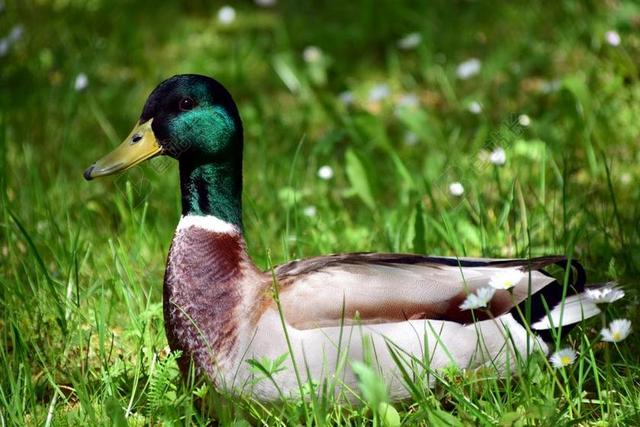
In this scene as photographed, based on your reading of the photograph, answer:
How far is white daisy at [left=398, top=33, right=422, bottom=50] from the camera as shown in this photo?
5172mm

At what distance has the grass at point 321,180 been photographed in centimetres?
261

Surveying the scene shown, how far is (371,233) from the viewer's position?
147 inches

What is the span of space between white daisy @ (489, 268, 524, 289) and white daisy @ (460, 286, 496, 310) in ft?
0.18

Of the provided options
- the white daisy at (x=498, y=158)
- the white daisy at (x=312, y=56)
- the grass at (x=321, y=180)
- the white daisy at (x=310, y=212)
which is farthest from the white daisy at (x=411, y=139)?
the white daisy at (x=498, y=158)

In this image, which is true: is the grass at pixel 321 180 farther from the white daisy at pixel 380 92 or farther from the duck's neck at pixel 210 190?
the duck's neck at pixel 210 190

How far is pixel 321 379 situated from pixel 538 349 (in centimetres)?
51

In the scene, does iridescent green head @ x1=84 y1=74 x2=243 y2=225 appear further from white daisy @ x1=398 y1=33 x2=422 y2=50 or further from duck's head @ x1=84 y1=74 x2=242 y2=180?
white daisy @ x1=398 y1=33 x2=422 y2=50

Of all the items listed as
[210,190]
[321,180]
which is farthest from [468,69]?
[210,190]

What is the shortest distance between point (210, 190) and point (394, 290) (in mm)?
581

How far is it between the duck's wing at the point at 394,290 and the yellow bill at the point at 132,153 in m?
0.49

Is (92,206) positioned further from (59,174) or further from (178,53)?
(178,53)

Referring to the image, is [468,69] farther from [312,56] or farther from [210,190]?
[210,190]

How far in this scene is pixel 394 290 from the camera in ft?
8.63

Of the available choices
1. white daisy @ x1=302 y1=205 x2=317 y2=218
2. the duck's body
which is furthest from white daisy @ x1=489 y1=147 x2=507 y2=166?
the duck's body
